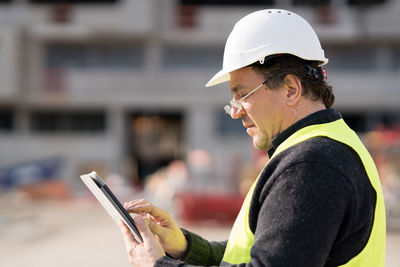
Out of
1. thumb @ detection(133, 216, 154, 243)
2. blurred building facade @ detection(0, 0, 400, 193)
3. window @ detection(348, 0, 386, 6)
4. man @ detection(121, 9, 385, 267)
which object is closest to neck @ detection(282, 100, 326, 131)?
man @ detection(121, 9, 385, 267)

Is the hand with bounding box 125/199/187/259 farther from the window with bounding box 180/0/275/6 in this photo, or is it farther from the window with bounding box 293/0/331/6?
the window with bounding box 293/0/331/6

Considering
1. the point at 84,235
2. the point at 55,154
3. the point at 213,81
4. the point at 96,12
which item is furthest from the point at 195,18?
the point at 213,81

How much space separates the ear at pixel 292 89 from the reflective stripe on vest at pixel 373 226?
10 cm

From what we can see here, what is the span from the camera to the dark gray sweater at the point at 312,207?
4.48 ft

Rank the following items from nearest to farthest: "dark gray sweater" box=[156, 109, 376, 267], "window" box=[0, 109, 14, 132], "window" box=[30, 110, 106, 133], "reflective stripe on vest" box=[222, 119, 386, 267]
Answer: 1. "dark gray sweater" box=[156, 109, 376, 267]
2. "reflective stripe on vest" box=[222, 119, 386, 267]
3. "window" box=[30, 110, 106, 133]
4. "window" box=[0, 109, 14, 132]

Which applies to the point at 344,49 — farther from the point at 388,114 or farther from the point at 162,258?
the point at 162,258

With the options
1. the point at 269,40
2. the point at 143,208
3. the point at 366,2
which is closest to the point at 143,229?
the point at 143,208

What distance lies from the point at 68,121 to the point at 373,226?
78.6 feet

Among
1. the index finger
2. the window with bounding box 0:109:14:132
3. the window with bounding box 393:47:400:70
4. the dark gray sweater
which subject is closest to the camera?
the dark gray sweater

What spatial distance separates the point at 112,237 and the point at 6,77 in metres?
15.4

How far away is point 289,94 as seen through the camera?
1653 mm

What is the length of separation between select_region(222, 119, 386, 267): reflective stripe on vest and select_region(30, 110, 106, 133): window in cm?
2301

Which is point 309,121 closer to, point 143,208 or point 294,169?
point 294,169

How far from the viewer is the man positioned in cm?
137
